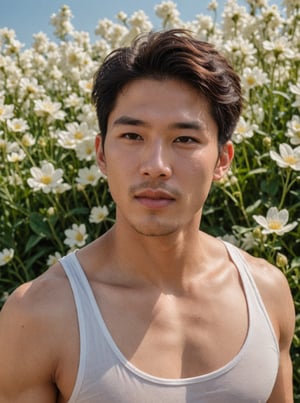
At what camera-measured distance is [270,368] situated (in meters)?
1.76

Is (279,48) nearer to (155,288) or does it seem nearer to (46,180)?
(46,180)

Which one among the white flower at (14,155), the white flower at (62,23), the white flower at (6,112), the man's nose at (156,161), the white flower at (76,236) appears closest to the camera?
the man's nose at (156,161)

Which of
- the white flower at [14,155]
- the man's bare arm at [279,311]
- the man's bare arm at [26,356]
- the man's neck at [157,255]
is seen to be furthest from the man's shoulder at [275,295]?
the white flower at [14,155]

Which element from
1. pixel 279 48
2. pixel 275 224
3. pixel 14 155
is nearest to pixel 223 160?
pixel 275 224

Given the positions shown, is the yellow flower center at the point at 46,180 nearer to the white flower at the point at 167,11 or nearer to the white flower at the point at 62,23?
the white flower at the point at 167,11

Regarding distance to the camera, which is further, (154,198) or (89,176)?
(89,176)

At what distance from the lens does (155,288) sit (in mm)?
1735

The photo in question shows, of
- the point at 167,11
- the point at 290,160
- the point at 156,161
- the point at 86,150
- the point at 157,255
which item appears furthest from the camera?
the point at 167,11

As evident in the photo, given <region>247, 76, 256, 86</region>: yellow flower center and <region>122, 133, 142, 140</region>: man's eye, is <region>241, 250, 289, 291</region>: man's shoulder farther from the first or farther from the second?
<region>247, 76, 256, 86</region>: yellow flower center

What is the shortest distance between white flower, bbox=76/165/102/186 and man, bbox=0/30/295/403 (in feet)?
3.97

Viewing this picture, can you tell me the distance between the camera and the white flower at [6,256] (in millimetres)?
2914

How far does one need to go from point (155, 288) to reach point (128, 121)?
1.29 ft

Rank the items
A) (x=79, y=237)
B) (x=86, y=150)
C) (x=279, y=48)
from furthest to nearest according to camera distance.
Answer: (x=279, y=48) → (x=86, y=150) → (x=79, y=237)

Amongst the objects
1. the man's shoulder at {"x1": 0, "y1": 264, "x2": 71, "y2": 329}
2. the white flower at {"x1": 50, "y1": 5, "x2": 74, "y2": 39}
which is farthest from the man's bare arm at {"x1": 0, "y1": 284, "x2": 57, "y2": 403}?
the white flower at {"x1": 50, "y1": 5, "x2": 74, "y2": 39}
